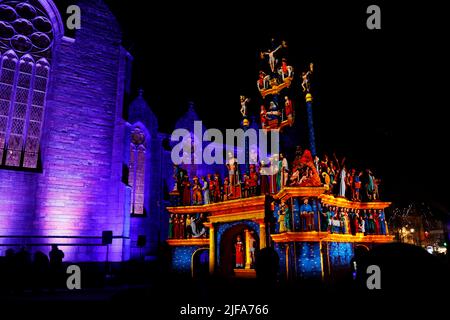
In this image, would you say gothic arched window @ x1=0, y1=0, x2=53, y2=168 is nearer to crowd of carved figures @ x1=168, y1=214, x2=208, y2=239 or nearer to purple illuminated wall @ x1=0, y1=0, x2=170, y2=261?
purple illuminated wall @ x1=0, y1=0, x2=170, y2=261

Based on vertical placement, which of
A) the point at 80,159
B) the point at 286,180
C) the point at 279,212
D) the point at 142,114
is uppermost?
the point at 142,114

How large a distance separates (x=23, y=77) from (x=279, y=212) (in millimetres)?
17408

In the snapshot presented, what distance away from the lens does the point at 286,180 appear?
12352 mm

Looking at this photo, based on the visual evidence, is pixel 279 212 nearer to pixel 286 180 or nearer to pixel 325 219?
pixel 286 180

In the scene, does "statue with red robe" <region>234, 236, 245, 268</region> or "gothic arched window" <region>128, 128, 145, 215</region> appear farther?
"gothic arched window" <region>128, 128, 145, 215</region>

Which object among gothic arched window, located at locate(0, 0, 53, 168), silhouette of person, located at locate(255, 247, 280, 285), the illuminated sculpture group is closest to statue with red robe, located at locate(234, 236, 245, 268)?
the illuminated sculpture group

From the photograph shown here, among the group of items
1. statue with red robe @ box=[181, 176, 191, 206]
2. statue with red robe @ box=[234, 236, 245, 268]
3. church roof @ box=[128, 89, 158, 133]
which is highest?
church roof @ box=[128, 89, 158, 133]

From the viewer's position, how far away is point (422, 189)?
Answer: 17.6m

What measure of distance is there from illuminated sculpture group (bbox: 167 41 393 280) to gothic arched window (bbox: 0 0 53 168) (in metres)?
9.33

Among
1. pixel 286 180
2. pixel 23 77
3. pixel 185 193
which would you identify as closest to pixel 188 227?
pixel 185 193

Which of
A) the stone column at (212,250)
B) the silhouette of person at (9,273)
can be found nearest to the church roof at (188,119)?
the stone column at (212,250)

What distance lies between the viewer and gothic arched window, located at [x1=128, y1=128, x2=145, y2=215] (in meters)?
25.7

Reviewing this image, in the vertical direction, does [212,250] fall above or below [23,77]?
below

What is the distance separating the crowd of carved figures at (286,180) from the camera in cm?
1185
